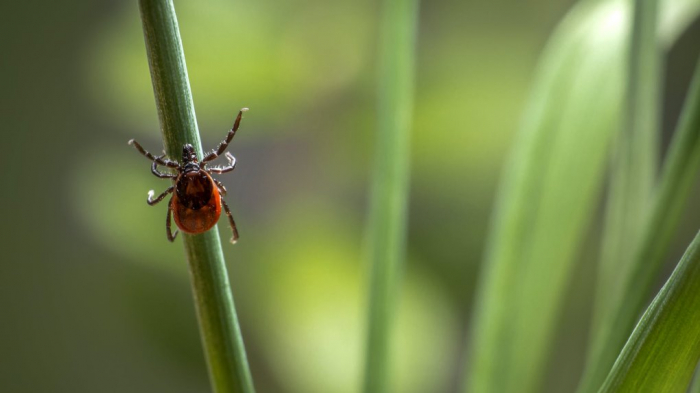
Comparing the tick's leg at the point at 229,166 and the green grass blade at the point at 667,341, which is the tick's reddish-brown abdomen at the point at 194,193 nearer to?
the tick's leg at the point at 229,166

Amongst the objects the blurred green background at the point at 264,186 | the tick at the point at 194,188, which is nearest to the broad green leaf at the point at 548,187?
the tick at the point at 194,188

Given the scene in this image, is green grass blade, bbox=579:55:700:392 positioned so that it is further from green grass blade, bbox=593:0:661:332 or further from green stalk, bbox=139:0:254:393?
green stalk, bbox=139:0:254:393

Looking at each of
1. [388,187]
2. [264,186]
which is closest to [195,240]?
[388,187]

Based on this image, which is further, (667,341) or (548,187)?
(548,187)

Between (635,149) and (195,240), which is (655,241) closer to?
(635,149)

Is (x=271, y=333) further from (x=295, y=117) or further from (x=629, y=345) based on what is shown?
(x=629, y=345)

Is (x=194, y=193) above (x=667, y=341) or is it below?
above

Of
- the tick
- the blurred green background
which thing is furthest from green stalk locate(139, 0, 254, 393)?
the blurred green background
